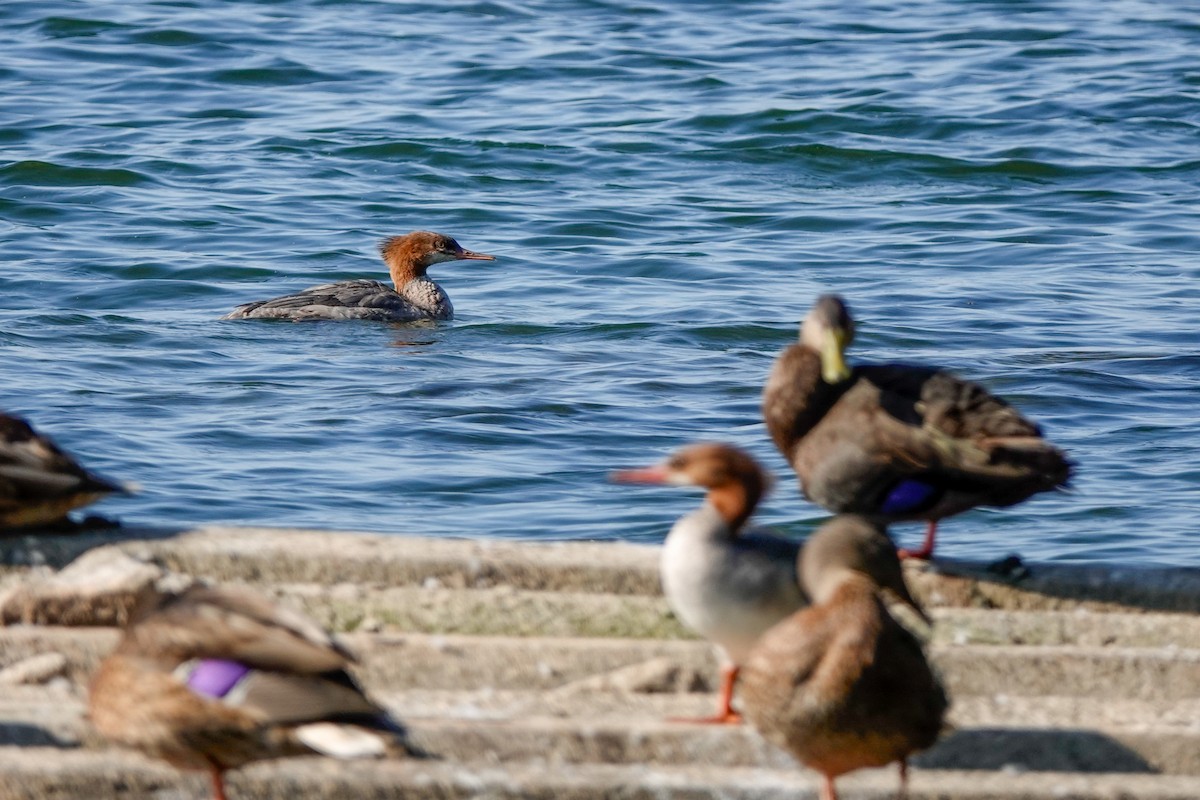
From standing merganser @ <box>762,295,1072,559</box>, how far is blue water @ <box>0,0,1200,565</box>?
2.45 meters

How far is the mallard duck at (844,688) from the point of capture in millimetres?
4094

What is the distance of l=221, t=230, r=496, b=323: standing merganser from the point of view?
13.9 m

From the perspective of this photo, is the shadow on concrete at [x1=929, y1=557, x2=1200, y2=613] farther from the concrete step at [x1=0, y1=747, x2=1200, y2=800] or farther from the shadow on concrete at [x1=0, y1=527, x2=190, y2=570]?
the shadow on concrete at [x1=0, y1=527, x2=190, y2=570]

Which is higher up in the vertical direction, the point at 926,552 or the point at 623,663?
the point at 623,663

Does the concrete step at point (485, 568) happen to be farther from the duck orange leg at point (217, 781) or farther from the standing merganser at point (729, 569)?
the duck orange leg at point (217, 781)

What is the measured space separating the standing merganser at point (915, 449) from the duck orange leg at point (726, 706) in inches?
53.3

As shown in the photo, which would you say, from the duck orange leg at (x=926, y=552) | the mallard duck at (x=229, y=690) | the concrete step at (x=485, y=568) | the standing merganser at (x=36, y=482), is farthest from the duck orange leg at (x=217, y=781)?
the duck orange leg at (x=926, y=552)

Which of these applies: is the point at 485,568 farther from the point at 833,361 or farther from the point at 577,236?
the point at 577,236

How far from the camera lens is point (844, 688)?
4.10 m

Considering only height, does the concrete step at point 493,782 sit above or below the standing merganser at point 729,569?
below

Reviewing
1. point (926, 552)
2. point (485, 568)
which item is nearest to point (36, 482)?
point (485, 568)

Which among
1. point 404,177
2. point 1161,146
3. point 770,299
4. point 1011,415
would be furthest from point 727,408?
point 1161,146

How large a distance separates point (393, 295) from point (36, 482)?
977 cm

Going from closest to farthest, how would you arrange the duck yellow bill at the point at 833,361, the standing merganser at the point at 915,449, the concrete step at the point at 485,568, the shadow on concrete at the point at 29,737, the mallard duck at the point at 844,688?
the mallard duck at the point at 844,688 < the shadow on concrete at the point at 29,737 < the concrete step at the point at 485,568 < the standing merganser at the point at 915,449 < the duck yellow bill at the point at 833,361
